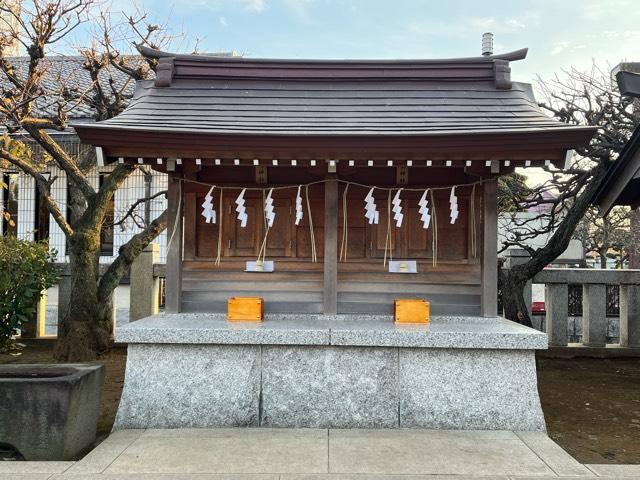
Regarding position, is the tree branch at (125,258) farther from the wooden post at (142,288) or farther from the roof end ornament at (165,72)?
the roof end ornament at (165,72)

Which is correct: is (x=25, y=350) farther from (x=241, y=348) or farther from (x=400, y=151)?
(x=400, y=151)

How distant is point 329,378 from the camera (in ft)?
21.1

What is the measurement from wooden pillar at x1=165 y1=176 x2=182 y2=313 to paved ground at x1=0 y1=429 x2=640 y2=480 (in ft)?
6.19

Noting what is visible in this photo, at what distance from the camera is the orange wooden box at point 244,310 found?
7.14m

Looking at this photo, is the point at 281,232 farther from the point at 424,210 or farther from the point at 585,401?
the point at 585,401

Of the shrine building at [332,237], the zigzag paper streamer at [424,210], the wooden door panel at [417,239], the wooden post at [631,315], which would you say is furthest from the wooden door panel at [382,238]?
the wooden post at [631,315]

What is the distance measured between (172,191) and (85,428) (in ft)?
10.8

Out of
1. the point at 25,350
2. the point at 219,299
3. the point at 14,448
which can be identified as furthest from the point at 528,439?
the point at 25,350

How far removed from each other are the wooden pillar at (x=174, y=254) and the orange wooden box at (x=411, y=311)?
10.1 feet

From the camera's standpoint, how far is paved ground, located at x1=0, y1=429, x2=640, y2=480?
4.90 metres

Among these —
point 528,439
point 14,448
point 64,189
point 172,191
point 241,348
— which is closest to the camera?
point 14,448

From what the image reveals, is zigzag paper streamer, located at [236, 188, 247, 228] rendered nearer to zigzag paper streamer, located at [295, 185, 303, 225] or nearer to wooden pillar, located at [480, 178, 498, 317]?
zigzag paper streamer, located at [295, 185, 303, 225]

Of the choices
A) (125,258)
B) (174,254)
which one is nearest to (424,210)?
(174,254)

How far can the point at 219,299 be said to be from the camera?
762cm
